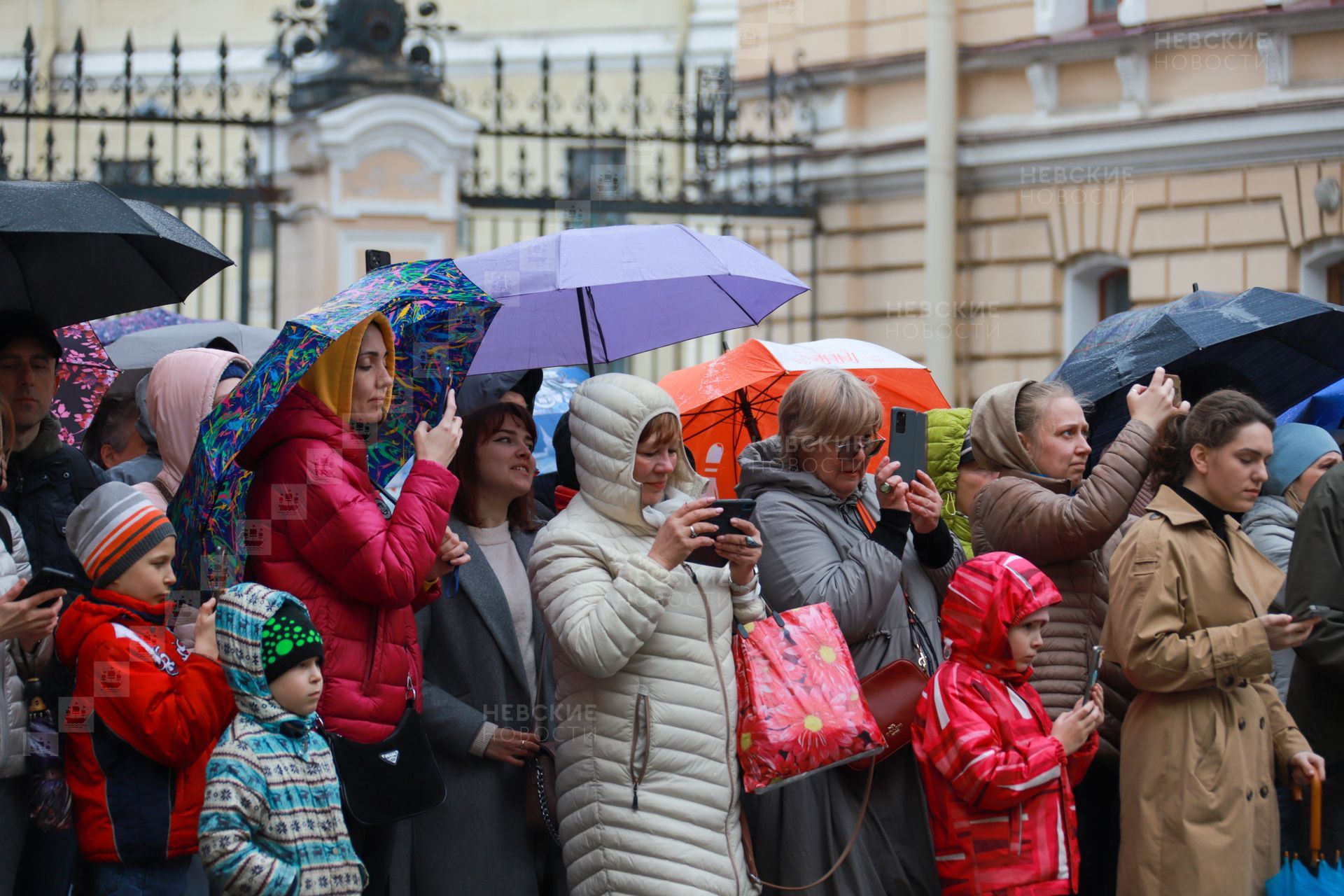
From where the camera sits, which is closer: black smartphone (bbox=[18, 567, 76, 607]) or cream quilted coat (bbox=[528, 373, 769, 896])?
black smartphone (bbox=[18, 567, 76, 607])

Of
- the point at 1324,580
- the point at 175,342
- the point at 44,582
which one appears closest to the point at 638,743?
the point at 44,582

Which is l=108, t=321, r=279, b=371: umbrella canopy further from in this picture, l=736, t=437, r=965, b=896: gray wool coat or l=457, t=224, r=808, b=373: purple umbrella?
l=736, t=437, r=965, b=896: gray wool coat

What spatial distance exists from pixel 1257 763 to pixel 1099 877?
743 mm

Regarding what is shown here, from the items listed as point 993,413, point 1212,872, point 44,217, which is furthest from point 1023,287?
point 44,217

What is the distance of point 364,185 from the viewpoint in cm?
1039

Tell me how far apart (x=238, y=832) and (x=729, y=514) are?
1.31 m

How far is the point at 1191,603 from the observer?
4.36m

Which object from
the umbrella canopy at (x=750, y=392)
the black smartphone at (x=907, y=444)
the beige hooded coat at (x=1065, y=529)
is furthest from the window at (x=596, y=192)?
the black smartphone at (x=907, y=444)

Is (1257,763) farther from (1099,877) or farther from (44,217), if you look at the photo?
(44,217)

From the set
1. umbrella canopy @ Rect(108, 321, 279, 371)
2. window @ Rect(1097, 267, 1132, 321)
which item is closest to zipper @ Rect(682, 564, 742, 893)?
umbrella canopy @ Rect(108, 321, 279, 371)

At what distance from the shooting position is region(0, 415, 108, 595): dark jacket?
407 cm

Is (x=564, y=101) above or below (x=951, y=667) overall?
above

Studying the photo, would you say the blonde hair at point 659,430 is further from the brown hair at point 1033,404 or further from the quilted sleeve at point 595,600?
the brown hair at point 1033,404

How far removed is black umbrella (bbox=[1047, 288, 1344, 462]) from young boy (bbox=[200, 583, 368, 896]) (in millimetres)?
2896
